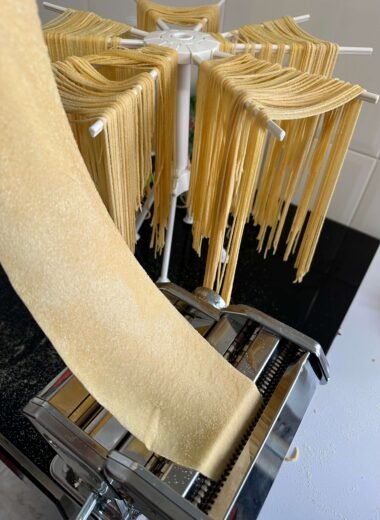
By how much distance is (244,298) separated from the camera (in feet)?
2.10

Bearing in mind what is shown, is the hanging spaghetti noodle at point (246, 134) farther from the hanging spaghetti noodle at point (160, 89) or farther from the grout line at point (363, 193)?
the grout line at point (363, 193)

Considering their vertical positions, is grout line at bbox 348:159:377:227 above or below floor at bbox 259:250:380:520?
above

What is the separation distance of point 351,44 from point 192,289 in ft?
1.50

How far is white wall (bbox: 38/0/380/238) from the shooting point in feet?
2.02

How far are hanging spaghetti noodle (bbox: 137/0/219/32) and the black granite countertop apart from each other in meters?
0.33

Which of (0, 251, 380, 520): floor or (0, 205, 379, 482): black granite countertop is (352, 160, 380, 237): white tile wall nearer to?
(0, 205, 379, 482): black granite countertop

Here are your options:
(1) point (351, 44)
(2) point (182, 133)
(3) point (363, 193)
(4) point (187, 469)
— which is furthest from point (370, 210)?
(4) point (187, 469)

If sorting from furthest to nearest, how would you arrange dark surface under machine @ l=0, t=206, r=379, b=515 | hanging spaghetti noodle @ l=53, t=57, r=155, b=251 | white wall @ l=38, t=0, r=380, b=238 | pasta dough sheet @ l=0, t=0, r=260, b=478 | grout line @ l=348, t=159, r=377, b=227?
1. grout line @ l=348, t=159, r=377, b=227
2. white wall @ l=38, t=0, r=380, b=238
3. dark surface under machine @ l=0, t=206, r=379, b=515
4. hanging spaghetti noodle @ l=53, t=57, r=155, b=251
5. pasta dough sheet @ l=0, t=0, r=260, b=478

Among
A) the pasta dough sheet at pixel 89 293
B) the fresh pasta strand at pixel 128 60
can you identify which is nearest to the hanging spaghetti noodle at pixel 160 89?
the fresh pasta strand at pixel 128 60

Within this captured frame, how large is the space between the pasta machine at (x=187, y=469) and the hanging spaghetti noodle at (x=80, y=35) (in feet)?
0.96

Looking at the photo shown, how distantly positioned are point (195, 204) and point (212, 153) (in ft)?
0.22

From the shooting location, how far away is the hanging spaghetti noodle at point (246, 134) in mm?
377

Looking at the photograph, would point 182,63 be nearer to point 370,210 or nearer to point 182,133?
point 182,133

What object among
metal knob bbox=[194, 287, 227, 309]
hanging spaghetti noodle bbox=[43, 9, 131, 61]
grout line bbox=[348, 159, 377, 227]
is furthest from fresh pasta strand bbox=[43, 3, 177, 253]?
grout line bbox=[348, 159, 377, 227]
